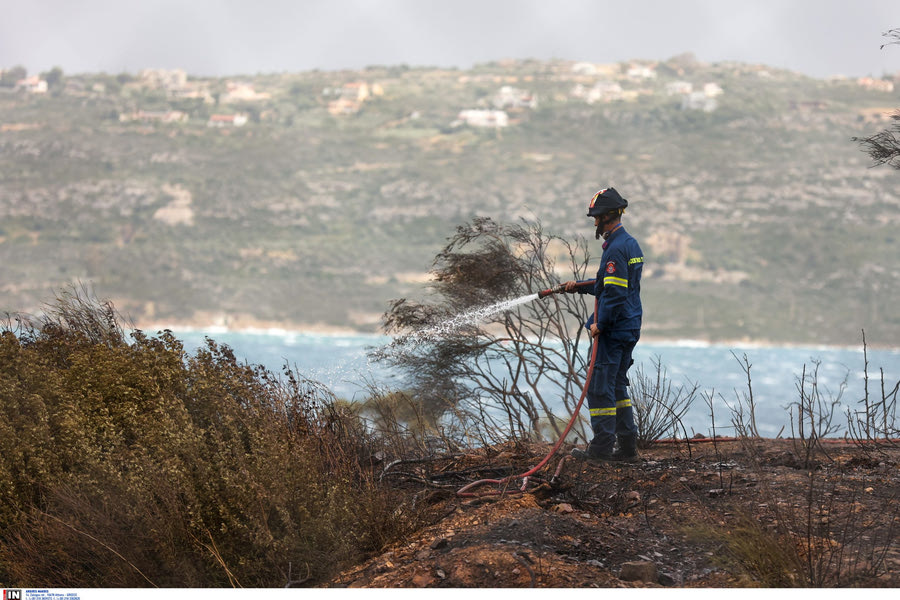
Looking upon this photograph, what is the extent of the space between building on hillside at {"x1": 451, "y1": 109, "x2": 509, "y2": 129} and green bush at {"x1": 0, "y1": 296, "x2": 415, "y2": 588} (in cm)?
13538

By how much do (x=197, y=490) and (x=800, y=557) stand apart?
3.13 meters

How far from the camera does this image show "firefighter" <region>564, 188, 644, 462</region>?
622cm

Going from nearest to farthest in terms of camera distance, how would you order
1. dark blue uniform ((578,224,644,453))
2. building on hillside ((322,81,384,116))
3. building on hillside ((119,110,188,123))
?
1. dark blue uniform ((578,224,644,453))
2. building on hillside ((119,110,188,123))
3. building on hillside ((322,81,384,116))

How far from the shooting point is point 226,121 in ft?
458

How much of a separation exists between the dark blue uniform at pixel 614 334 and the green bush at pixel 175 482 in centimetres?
173

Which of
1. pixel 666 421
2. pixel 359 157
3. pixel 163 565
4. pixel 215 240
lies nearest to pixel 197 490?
pixel 163 565

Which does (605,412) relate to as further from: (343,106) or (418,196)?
(343,106)

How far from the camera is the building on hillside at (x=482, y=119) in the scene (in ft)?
456

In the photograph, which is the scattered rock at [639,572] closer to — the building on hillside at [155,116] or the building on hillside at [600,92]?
the building on hillside at [155,116]

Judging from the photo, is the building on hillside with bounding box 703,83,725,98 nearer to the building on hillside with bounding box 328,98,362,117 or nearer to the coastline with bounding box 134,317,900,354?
the coastline with bounding box 134,317,900,354

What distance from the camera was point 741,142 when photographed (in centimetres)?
13625

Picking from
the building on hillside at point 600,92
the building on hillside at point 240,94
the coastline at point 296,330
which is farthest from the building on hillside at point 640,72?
the building on hillside at point 240,94

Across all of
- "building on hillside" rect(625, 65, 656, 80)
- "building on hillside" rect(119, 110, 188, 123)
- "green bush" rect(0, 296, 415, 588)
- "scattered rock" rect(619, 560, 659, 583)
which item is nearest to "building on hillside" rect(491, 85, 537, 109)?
"building on hillside" rect(625, 65, 656, 80)

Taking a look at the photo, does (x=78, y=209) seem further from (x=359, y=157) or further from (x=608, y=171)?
A: (x=608, y=171)
